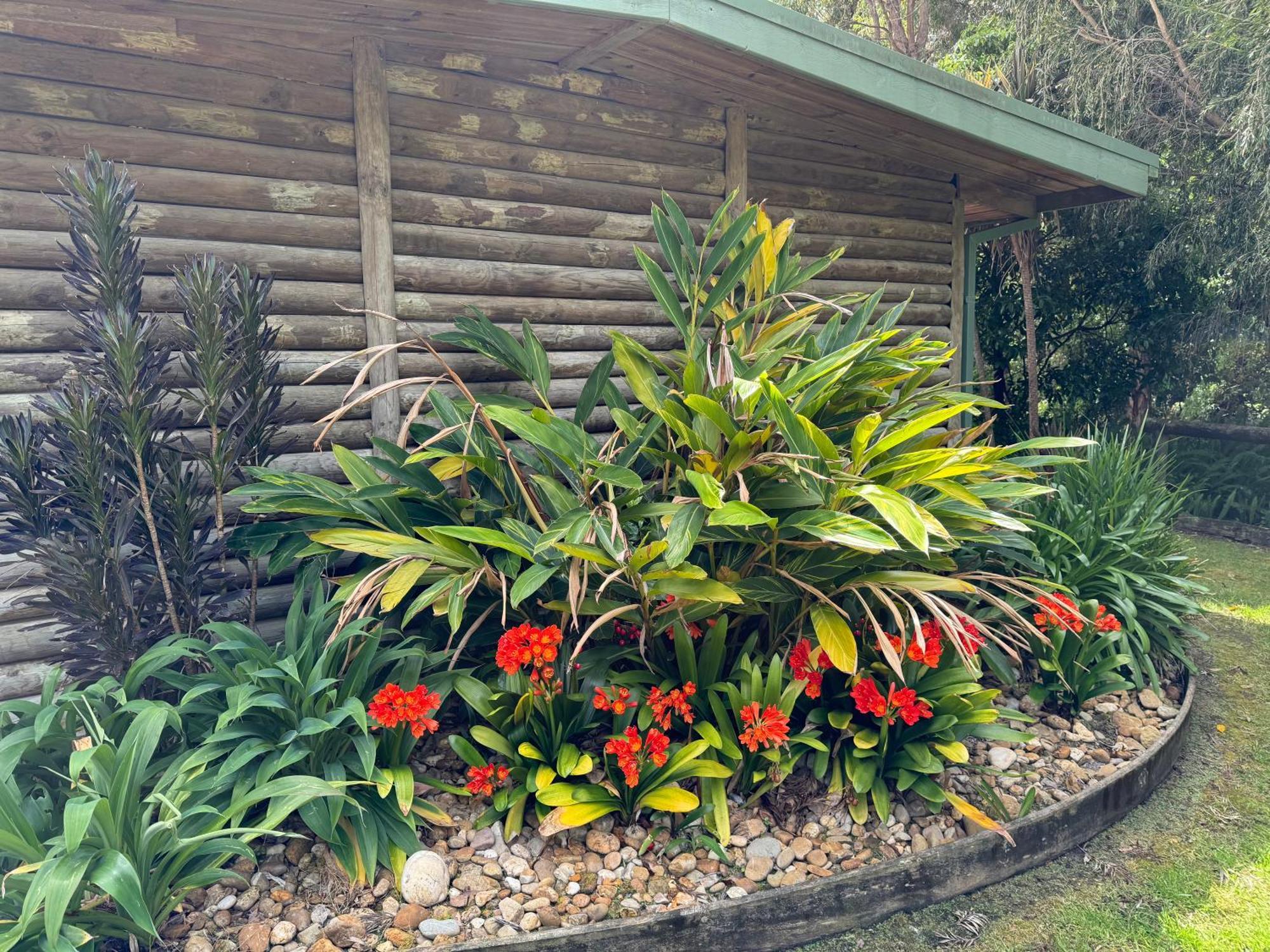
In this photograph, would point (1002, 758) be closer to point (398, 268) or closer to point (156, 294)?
point (398, 268)

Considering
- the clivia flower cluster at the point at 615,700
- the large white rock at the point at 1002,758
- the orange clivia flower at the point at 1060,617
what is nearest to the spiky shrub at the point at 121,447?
the clivia flower cluster at the point at 615,700

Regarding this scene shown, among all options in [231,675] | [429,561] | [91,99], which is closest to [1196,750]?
[429,561]

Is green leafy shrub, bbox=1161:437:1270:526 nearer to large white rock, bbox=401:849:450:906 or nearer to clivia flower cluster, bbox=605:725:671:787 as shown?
clivia flower cluster, bbox=605:725:671:787

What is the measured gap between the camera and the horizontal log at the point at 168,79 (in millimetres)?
2748

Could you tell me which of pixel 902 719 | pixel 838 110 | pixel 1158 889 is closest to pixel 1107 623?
pixel 1158 889

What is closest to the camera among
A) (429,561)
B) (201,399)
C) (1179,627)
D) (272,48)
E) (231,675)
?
(231,675)

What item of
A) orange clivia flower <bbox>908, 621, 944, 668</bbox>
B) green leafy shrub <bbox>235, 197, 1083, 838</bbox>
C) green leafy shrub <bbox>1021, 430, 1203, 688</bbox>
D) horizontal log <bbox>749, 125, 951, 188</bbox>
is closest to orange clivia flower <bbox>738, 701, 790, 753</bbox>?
green leafy shrub <bbox>235, 197, 1083, 838</bbox>

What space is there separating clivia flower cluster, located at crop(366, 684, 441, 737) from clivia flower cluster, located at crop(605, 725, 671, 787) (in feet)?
1.67

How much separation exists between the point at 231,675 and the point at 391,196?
1.89 meters

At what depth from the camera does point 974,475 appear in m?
3.06

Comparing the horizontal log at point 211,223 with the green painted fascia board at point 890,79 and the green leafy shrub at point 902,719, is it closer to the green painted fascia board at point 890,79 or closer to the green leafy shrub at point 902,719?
the green painted fascia board at point 890,79

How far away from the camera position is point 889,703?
262cm

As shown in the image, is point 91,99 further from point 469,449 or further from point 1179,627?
point 1179,627

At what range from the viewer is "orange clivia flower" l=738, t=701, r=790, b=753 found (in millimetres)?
2477
